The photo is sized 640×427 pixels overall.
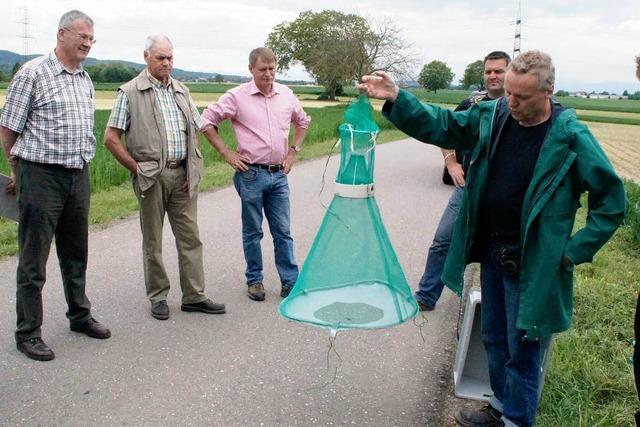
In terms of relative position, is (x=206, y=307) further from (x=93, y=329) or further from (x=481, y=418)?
(x=481, y=418)

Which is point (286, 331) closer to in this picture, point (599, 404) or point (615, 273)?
point (599, 404)

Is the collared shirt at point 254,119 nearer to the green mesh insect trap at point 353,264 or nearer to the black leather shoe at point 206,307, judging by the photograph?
the black leather shoe at point 206,307

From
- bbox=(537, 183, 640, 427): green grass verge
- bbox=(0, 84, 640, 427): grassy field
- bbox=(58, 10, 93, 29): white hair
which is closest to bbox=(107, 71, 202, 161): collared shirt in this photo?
bbox=(58, 10, 93, 29): white hair

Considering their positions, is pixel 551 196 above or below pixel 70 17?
below

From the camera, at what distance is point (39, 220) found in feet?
13.6

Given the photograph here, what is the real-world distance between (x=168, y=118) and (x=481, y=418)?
2.96 m

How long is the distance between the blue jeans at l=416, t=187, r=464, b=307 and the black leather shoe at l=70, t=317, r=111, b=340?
2.51m

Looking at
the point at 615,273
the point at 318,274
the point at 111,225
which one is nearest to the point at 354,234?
the point at 318,274

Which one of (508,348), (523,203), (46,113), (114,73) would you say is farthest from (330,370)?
(114,73)

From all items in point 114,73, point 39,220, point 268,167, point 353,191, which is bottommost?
point 114,73

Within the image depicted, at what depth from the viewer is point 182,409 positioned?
144 inches

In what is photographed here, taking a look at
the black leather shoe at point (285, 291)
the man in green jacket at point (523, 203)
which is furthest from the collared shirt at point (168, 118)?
the man in green jacket at point (523, 203)

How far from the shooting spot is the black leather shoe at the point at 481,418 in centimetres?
358

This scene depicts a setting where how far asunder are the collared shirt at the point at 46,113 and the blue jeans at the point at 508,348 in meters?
2.67
